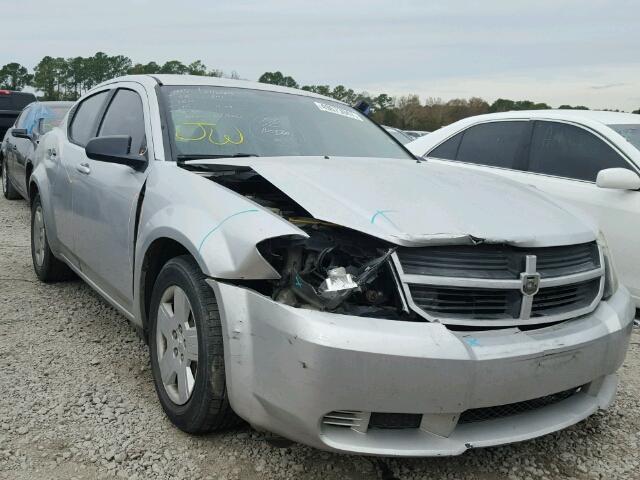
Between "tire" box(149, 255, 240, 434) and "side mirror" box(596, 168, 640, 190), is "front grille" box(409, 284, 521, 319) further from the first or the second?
"side mirror" box(596, 168, 640, 190)

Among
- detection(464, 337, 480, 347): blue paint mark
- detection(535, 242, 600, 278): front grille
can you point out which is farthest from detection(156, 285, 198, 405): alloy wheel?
detection(535, 242, 600, 278): front grille

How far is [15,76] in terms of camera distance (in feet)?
290

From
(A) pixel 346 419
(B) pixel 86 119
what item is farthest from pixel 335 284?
(B) pixel 86 119

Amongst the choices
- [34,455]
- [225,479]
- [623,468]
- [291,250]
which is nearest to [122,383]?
[34,455]

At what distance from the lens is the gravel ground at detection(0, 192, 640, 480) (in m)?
2.37

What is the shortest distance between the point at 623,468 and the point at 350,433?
121 centimetres

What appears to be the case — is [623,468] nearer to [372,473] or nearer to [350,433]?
[372,473]

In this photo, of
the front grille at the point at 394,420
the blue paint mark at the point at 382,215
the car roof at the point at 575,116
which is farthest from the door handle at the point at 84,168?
the car roof at the point at 575,116

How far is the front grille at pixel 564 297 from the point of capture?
7.52 ft

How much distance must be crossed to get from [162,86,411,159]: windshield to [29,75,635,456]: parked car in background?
0.12 metres

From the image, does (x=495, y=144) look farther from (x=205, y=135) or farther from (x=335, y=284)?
(x=335, y=284)

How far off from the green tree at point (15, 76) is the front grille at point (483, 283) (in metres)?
95.4

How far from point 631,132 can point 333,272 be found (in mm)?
3620

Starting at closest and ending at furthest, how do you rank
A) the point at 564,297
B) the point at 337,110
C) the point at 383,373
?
the point at 383,373
the point at 564,297
the point at 337,110
